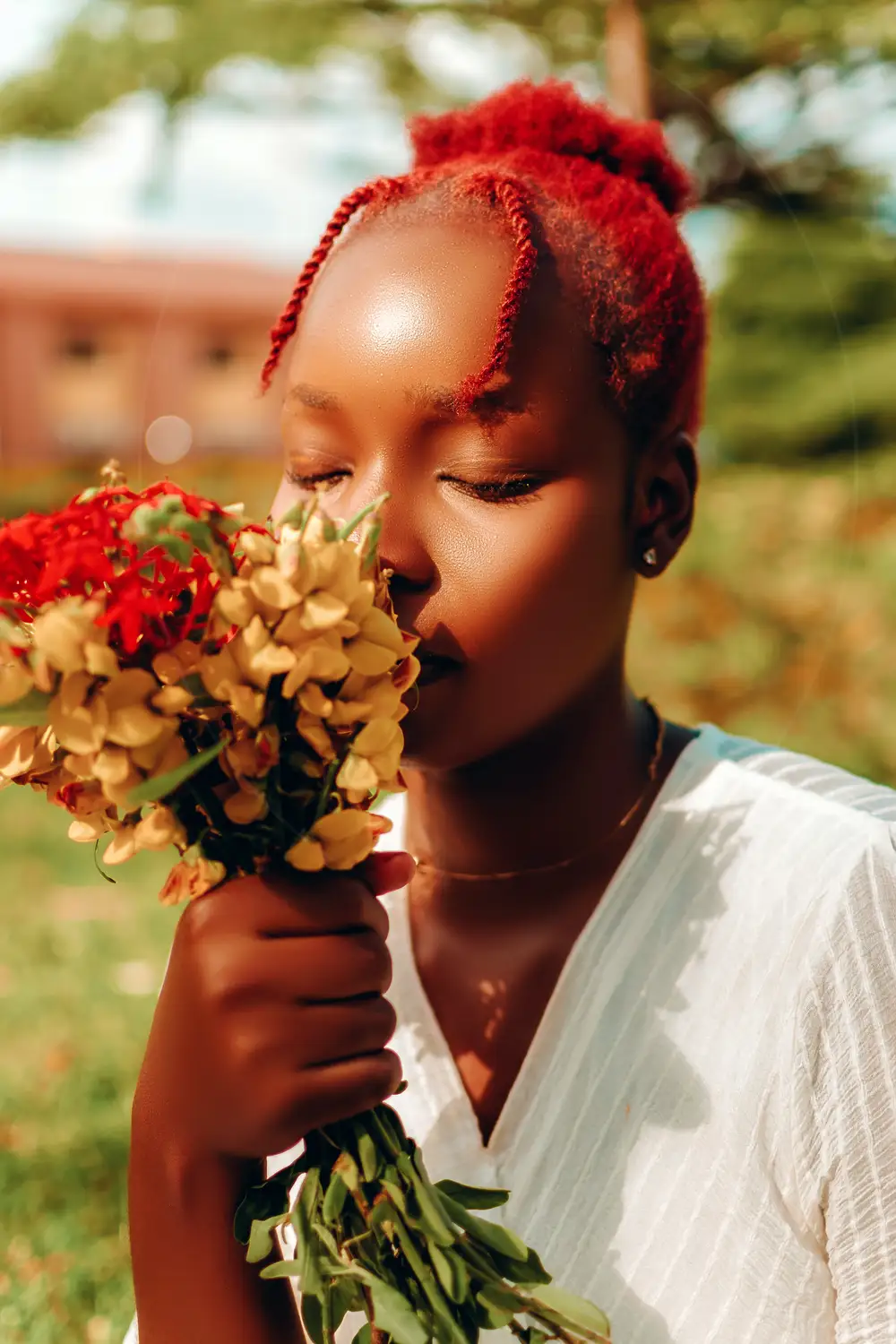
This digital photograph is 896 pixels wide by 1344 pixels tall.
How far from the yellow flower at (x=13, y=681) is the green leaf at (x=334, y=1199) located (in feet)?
1.90

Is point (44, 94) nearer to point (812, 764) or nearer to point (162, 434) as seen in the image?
point (162, 434)

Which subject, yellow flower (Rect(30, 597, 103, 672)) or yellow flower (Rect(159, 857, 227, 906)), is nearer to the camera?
yellow flower (Rect(30, 597, 103, 672))

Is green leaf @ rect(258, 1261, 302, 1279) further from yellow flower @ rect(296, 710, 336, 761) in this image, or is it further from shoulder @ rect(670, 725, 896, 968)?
shoulder @ rect(670, 725, 896, 968)

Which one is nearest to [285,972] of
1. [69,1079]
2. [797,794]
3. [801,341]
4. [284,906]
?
[284,906]

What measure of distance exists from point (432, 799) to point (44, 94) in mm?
10172

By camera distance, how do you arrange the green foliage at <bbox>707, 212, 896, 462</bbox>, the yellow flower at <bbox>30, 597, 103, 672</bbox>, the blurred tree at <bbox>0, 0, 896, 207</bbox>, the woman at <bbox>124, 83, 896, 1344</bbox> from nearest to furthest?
the yellow flower at <bbox>30, 597, 103, 672</bbox>, the woman at <bbox>124, 83, 896, 1344</bbox>, the blurred tree at <bbox>0, 0, 896, 207</bbox>, the green foliage at <bbox>707, 212, 896, 462</bbox>

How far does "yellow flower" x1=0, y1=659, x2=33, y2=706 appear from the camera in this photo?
1.20 meters

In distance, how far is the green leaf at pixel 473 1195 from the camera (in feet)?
4.72

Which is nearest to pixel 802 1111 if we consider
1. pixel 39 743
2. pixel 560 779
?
pixel 560 779

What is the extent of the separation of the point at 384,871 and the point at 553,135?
110cm

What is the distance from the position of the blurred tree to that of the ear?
19.3 ft

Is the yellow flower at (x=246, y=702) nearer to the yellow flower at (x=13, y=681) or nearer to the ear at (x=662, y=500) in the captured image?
the yellow flower at (x=13, y=681)

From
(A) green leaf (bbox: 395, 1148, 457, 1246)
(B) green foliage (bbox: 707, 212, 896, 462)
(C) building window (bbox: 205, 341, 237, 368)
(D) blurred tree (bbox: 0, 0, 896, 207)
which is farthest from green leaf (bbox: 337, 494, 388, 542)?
(C) building window (bbox: 205, 341, 237, 368)

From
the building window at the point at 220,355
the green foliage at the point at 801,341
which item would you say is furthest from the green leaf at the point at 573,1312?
the building window at the point at 220,355
